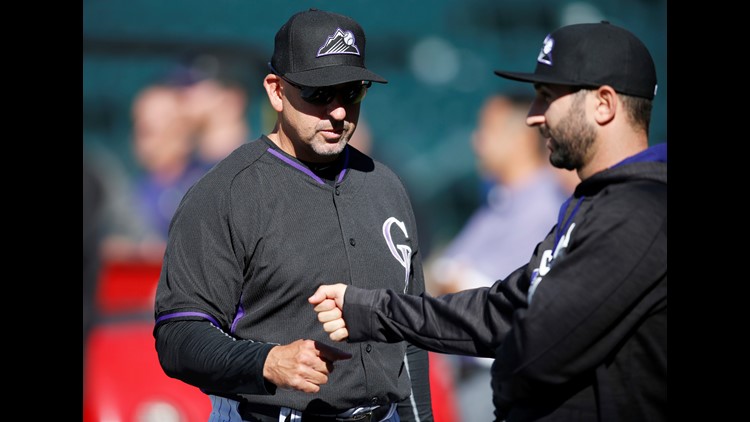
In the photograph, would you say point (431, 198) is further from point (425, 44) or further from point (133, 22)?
point (133, 22)

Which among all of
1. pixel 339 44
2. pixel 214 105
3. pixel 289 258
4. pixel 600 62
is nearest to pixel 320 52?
pixel 339 44

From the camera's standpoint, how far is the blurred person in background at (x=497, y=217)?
16.8 ft

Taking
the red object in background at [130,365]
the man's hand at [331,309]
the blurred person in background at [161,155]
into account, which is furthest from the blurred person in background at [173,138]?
the man's hand at [331,309]

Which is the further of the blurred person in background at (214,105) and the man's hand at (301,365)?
the blurred person in background at (214,105)

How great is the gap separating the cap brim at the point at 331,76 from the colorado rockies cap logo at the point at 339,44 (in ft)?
0.17

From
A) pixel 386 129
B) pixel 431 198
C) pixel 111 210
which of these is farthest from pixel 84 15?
pixel 431 198

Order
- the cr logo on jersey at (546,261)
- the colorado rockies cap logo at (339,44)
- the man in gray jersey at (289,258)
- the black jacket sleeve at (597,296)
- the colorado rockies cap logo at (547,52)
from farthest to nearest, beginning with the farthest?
1. the colorado rockies cap logo at (339,44)
2. the man in gray jersey at (289,258)
3. the colorado rockies cap logo at (547,52)
4. the cr logo on jersey at (546,261)
5. the black jacket sleeve at (597,296)

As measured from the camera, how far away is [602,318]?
6.89 ft

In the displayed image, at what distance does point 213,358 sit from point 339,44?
1036 mm

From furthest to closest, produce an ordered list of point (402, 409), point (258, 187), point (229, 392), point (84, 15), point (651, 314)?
point (84, 15), point (402, 409), point (258, 187), point (229, 392), point (651, 314)

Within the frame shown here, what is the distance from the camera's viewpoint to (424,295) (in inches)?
107

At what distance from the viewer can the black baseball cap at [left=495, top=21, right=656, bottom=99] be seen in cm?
233

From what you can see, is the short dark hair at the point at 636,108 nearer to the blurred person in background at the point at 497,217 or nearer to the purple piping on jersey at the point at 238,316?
the purple piping on jersey at the point at 238,316

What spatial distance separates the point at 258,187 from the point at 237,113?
2.34 m
